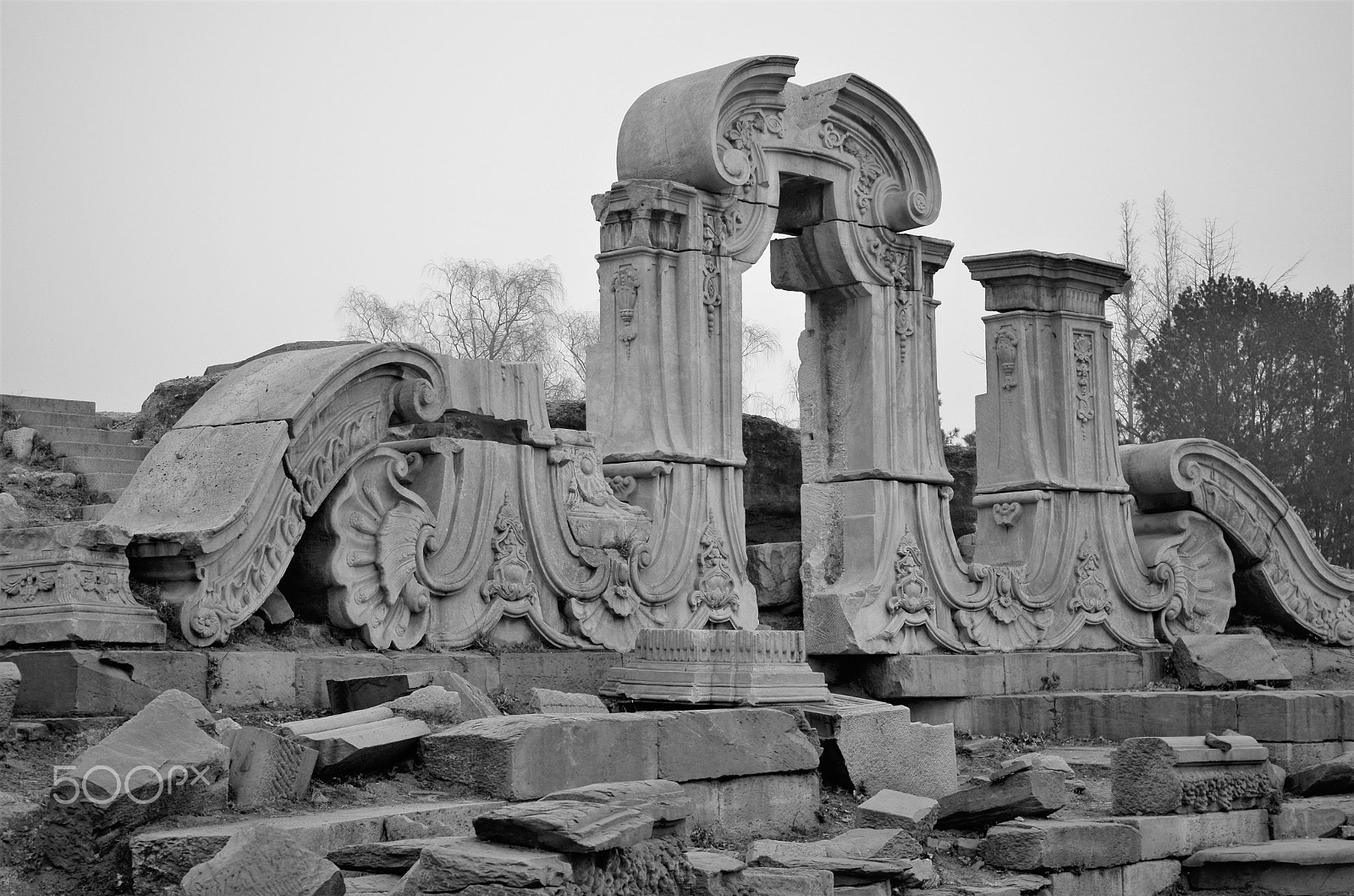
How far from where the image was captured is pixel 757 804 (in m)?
8.32

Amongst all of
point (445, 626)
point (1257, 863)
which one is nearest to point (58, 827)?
point (445, 626)

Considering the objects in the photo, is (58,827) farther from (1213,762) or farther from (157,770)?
(1213,762)

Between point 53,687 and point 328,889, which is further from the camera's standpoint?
point 53,687

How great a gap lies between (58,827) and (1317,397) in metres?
23.1

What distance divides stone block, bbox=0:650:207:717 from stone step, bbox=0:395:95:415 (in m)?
2.82

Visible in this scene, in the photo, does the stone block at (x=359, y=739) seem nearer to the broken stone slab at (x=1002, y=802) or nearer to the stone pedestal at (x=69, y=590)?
the stone pedestal at (x=69, y=590)

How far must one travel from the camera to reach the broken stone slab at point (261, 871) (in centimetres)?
532

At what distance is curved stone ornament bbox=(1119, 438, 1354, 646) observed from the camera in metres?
14.2

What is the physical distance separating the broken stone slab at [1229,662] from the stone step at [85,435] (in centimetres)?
759

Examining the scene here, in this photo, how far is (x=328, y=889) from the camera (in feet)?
17.8

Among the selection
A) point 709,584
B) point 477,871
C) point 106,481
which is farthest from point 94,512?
point 477,871

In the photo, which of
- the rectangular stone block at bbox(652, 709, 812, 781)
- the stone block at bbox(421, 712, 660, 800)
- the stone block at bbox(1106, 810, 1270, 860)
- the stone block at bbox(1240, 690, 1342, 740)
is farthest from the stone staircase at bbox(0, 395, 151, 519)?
the stone block at bbox(1240, 690, 1342, 740)

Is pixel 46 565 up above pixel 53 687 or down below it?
above

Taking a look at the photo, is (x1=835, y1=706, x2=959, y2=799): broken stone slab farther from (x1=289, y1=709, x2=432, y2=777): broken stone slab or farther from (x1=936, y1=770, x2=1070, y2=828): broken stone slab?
→ (x1=289, y1=709, x2=432, y2=777): broken stone slab
